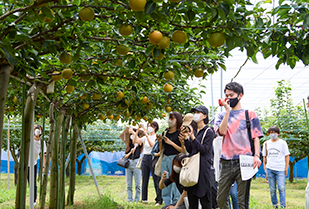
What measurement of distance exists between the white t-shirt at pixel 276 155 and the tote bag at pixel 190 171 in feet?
8.14

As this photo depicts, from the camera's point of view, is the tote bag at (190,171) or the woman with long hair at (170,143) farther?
the woman with long hair at (170,143)

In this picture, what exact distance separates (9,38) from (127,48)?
2.47ft

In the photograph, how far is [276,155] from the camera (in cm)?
519

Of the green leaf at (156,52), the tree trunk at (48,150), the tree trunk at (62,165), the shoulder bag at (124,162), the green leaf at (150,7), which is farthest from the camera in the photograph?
the shoulder bag at (124,162)

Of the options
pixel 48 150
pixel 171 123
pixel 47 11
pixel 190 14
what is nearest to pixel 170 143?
pixel 171 123

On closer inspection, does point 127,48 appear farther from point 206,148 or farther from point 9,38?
point 206,148

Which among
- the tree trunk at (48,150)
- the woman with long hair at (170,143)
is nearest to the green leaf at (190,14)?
the woman with long hair at (170,143)

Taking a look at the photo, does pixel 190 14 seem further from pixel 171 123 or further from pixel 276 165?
pixel 276 165

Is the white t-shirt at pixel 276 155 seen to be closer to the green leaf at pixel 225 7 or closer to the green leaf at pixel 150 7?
the green leaf at pixel 225 7

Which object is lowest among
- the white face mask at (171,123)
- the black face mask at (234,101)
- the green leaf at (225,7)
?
the white face mask at (171,123)

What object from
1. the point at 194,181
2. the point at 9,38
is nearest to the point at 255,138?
the point at 194,181

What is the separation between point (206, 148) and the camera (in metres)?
3.25

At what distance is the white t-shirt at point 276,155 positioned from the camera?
5086mm

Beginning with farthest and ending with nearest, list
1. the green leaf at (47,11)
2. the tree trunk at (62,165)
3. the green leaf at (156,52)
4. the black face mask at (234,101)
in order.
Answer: the tree trunk at (62,165) → the black face mask at (234,101) → the green leaf at (156,52) → the green leaf at (47,11)
